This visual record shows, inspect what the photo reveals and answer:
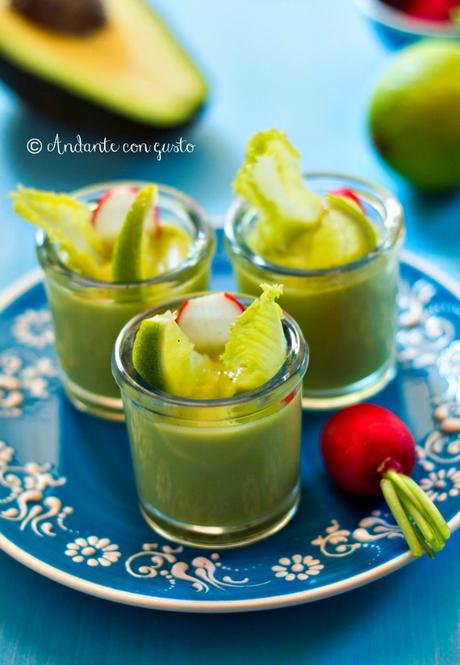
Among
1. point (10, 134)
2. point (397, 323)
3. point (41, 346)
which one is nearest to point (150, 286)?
point (41, 346)

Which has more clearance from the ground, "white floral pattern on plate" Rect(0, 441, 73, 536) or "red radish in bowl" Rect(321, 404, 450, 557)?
"red radish in bowl" Rect(321, 404, 450, 557)

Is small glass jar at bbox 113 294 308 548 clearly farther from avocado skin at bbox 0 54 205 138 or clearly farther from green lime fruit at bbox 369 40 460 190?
avocado skin at bbox 0 54 205 138

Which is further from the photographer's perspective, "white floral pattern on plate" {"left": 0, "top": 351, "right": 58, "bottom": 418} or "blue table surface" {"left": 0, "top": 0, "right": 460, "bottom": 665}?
"white floral pattern on plate" {"left": 0, "top": 351, "right": 58, "bottom": 418}

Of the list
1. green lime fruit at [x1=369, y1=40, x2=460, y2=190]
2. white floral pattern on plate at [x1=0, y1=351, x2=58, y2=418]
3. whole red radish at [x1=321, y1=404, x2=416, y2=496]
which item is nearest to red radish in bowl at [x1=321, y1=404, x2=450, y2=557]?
whole red radish at [x1=321, y1=404, x2=416, y2=496]

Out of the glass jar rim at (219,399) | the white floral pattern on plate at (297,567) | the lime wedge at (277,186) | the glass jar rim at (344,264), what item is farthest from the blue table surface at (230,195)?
the lime wedge at (277,186)

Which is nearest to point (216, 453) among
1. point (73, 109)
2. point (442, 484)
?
point (442, 484)

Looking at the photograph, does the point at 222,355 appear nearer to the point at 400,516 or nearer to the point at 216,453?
the point at 216,453
